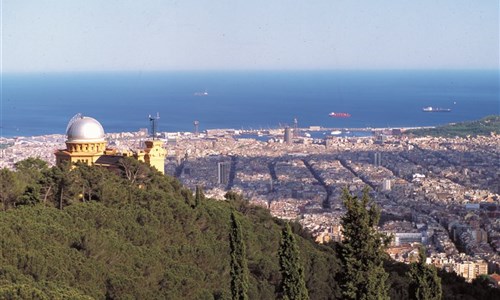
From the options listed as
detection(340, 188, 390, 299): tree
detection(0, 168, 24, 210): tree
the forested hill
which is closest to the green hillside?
the forested hill

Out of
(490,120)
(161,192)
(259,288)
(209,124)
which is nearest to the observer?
(259,288)

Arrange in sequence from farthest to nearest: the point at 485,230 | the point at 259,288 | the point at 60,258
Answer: the point at 485,230, the point at 259,288, the point at 60,258

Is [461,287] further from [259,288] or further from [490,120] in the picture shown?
[490,120]

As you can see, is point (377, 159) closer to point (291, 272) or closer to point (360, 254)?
point (291, 272)

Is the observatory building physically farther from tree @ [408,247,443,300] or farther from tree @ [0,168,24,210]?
tree @ [408,247,443,300]

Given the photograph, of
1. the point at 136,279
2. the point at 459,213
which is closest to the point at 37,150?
the point at 459,213

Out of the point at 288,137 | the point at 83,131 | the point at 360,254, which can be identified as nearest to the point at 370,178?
the point at 288,137

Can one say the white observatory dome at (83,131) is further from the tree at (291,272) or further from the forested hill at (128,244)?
the tree at (291,272)
